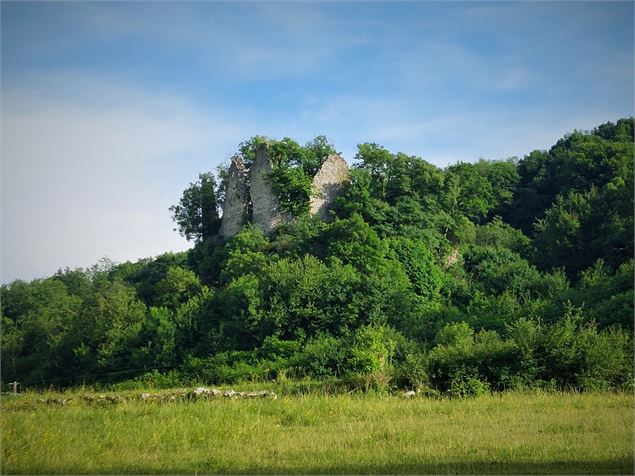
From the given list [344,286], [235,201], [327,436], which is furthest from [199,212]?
[327,436]

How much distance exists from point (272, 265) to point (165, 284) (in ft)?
28.6

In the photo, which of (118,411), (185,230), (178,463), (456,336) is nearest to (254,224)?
(185,230)

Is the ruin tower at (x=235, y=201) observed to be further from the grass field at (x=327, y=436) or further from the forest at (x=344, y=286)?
the grass field at (x=327, y=436)

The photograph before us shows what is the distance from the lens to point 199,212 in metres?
47.4

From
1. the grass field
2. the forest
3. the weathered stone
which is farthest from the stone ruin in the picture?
the grass field

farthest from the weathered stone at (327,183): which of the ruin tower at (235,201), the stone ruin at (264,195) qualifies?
the ruin tower at (235,201)

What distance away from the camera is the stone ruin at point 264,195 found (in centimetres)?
4100

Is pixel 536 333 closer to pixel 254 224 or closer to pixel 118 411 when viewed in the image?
pixel 118 411

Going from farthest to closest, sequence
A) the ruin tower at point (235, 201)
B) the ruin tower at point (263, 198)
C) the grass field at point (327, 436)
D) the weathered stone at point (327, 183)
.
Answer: the ruin tower at point (235, 201), the ruin tower at point (263, 198), the weathered stone at point (327, 183), the grass field at point (327, 436)

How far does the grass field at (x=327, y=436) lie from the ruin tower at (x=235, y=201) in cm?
2617

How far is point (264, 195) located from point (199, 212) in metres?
7.44

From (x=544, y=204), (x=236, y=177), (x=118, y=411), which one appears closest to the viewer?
(x=118, y=411)

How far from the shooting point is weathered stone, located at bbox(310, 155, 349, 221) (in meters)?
40.7

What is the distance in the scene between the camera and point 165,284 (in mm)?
42188
